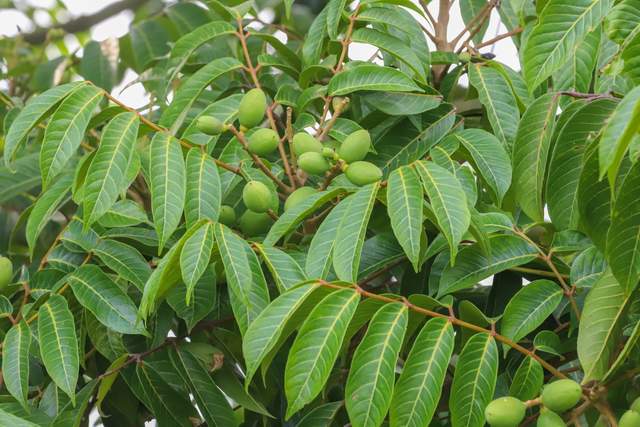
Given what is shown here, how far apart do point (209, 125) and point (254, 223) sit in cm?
14

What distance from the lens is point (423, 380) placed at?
106 centimetres

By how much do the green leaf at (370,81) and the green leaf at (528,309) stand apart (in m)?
0.31

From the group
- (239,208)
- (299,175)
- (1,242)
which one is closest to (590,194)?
(299,175)

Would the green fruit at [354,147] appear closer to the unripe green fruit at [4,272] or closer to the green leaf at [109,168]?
the green leaf at [109,168]

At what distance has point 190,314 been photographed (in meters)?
1.25

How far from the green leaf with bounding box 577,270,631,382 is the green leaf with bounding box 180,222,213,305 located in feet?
1.30

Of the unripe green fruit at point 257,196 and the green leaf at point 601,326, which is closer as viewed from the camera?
the green leaf at point 601,326

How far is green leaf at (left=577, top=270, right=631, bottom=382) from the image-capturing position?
3.47 ft

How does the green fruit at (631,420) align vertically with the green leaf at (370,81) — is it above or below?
below

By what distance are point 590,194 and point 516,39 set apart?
605mm

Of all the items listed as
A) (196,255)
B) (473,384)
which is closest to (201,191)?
(196,255)

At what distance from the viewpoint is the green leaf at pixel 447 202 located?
1.05m

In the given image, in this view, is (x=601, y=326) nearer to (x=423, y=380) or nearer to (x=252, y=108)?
(x=423, y=380)

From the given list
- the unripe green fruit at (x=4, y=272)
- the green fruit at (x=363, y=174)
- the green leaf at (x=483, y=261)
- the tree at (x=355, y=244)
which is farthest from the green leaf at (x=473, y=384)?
the unripe green fruit at (x=4, y=272)
